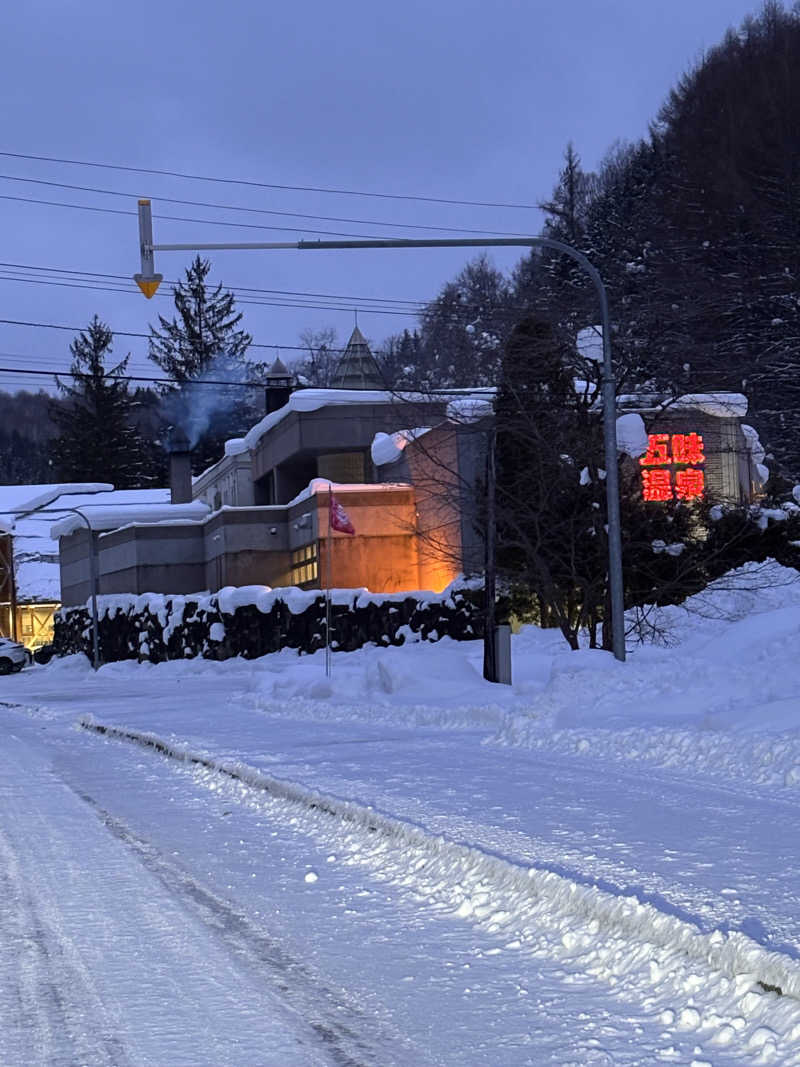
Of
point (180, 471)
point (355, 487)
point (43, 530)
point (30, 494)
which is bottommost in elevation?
point (355, 487)

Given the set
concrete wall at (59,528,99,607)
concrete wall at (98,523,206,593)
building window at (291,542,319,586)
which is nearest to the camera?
building window at (291,542,319,586)

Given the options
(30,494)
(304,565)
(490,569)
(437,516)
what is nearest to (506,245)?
(490,569)

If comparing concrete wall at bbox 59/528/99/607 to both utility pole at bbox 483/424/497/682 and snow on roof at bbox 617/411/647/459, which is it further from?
utility pole at bbox 483/424/497/682

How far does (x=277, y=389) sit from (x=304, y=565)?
1675cm

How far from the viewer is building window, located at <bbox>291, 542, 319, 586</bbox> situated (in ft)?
150

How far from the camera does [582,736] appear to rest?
50.7 ft

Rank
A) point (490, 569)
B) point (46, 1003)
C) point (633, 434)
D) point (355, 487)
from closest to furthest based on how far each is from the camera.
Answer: point (46, 1003), point (490, 569), point (633, 434), point (355, 487)

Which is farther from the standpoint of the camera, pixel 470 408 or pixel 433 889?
pixel 470 408

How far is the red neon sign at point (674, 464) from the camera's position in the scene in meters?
34.6

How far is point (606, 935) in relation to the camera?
690 centimetres

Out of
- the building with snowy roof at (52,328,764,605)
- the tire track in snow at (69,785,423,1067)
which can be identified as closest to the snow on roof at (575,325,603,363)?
the building with snowy roof at (52,328,764,605)

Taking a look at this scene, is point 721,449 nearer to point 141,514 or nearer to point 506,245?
point 506,245

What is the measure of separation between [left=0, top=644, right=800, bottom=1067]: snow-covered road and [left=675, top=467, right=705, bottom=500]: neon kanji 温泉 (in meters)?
23.1

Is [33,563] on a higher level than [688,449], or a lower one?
lower
